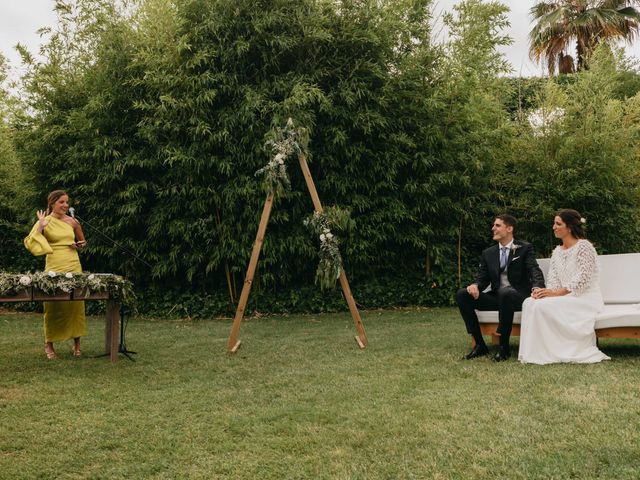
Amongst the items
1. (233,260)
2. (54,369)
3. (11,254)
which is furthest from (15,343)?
(11,254)

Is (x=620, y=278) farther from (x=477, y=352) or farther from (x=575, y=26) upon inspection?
(x=575, y=26)

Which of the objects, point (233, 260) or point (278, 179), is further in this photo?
point (233, 260)

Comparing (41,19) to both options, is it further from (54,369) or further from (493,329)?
(493,329)

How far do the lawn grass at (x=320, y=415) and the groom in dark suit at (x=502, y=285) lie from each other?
288mm

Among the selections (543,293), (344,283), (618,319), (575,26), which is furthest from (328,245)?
(575,26)

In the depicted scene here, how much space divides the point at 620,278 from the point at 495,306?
1.22 m

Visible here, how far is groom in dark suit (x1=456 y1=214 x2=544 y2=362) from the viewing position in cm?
448

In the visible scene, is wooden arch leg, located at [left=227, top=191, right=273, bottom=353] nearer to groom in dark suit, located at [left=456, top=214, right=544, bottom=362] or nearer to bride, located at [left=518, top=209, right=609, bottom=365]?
groom in dark suit, located at [left=456, top=214, right=544, bottom=362]

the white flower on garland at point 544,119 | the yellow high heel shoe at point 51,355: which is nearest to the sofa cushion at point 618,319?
the white flower on garland at point 544,119

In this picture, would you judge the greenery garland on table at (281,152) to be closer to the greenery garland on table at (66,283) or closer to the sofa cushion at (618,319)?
the greenery garland on table at (66,283)

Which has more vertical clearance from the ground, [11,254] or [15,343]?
[11,254]

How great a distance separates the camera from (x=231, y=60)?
7.32 meters

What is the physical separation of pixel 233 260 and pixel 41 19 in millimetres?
4312

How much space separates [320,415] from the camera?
3078 millimetres
